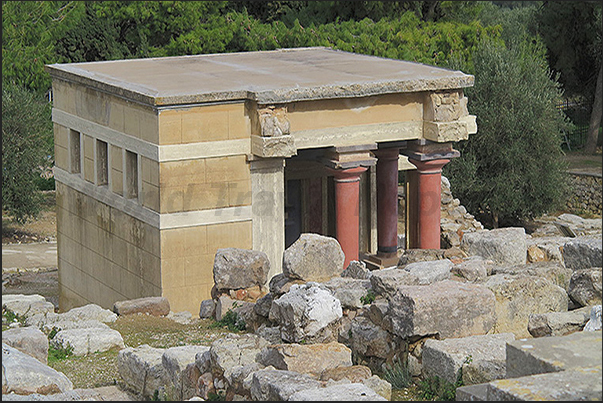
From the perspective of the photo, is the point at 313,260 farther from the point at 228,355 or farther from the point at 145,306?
the point at 228,355

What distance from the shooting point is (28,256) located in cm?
2791

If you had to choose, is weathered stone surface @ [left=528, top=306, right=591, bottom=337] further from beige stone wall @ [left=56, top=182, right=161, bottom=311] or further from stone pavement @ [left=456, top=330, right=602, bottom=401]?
beige stone wall @ [left=56, top=182, right=161, bottom=311]

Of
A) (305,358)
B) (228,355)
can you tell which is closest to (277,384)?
(305,358)

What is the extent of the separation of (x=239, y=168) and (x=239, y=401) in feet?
28.1

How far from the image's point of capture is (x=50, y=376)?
842cm

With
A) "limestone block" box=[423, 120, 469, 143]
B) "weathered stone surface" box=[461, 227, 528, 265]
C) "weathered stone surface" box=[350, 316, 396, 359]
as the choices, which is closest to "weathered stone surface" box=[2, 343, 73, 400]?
"weathered stone surface" box=[350, 316, 396, 359]

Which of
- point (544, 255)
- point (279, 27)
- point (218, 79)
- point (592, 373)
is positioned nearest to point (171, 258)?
point (218, 79)

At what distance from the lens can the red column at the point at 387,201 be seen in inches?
796

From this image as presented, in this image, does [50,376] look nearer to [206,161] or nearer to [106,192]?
[206,161]

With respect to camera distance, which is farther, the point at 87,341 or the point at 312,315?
the point at 87,341

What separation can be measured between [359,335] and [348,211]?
837 centimetres

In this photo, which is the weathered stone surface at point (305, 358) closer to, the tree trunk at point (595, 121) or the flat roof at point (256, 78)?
the flat roof at point (256, 78)

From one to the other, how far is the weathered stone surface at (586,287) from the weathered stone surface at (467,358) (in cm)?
126

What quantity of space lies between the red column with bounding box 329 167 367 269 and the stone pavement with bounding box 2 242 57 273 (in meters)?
11.5
